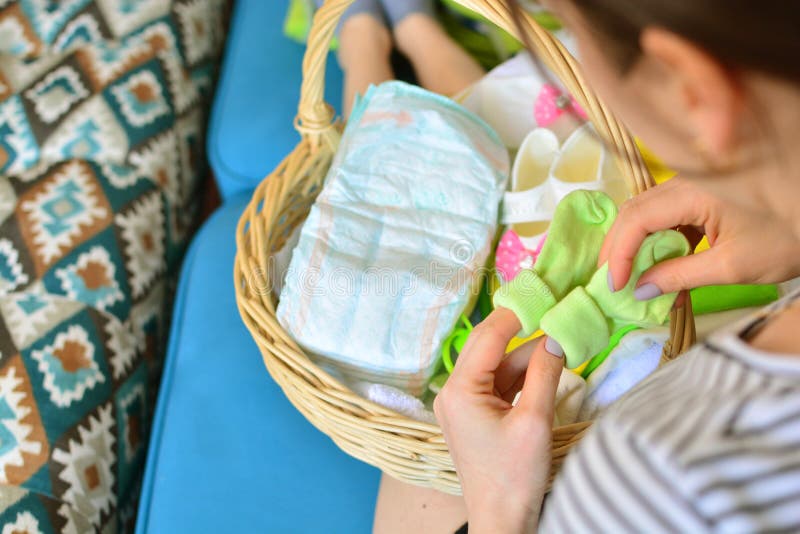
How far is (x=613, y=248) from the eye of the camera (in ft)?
1.82

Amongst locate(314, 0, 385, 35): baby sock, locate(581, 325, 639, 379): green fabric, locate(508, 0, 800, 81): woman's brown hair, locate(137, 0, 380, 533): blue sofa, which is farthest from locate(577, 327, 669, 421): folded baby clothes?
locate(314, 0, 385, 35): baby sock

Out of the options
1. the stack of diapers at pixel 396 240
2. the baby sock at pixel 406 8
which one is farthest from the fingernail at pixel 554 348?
the baby sock at pixel 406 8

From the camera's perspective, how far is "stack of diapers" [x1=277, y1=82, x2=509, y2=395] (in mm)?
736

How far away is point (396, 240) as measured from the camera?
0.79 metres

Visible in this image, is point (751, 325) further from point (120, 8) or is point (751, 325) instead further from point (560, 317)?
point (120, 8)

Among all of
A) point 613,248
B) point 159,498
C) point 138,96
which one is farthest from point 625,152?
point 138,96

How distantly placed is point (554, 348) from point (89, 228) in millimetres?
769

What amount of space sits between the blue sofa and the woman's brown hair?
0.63 metres

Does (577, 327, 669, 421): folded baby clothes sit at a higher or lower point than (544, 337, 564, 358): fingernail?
lower

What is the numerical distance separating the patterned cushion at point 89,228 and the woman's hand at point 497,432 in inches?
22.2

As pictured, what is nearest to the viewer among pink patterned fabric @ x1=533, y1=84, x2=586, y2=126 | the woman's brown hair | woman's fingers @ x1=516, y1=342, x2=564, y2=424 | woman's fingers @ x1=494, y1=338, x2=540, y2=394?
the woman's brown hair

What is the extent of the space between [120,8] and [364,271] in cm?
80

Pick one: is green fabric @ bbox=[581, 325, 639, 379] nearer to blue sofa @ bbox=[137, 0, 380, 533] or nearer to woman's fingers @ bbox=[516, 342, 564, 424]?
woman's fingers @ bbox=[516, 342, 564, 424]

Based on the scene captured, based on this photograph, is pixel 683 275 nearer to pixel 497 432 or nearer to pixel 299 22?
pixel 497 432
